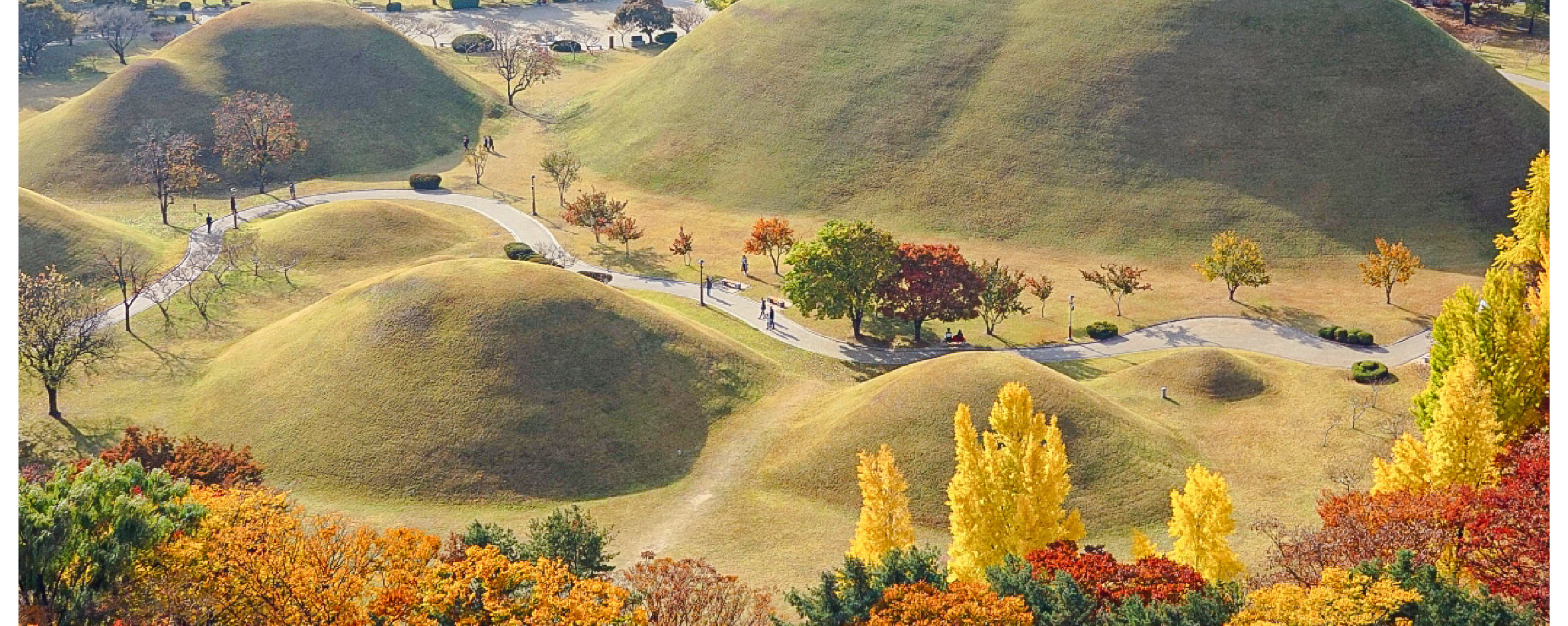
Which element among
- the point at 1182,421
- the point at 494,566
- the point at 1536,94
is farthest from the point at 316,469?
the point at 1536,94

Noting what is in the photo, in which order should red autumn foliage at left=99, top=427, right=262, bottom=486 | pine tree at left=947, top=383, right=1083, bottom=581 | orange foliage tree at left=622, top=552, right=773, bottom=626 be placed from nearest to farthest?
orange foliage tree at left=622, top=552, right=773, bottom=626, pine tree at left=947, top=383, right=1083, bottom=581, red autumn foliage at left=99, top=427, right=262, bottom=486

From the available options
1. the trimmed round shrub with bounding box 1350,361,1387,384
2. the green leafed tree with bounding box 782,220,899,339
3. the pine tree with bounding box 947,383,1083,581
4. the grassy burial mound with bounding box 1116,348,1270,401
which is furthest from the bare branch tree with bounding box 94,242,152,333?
the trimmed round shrub with bounding box 1350,361,1387,384

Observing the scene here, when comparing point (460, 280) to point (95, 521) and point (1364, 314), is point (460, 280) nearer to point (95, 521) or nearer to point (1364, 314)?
point (95, 521)

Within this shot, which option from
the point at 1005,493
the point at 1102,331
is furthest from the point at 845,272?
the point at 1005,493

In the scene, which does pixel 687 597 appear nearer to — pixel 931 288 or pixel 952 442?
pixel 952 442

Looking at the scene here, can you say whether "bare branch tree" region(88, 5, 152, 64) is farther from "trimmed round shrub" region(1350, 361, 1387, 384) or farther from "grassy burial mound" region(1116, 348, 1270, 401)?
"trimmed round shrub" region(1350, 361, 1387, 384)

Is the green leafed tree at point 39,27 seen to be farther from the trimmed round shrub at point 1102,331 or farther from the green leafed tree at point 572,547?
the green leafed tree at point 572,547
